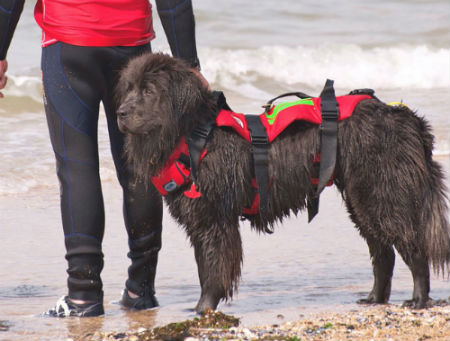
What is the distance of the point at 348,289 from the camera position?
4.77m

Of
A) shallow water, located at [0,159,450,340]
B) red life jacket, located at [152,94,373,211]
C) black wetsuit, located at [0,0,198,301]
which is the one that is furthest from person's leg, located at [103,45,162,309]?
red life jacket, located at [152,94,373,211]

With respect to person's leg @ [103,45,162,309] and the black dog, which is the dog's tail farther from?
person's leg @ [103,45,162,309]

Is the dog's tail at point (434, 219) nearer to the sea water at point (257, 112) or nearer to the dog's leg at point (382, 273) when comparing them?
the dog's leg at point (382, 273)

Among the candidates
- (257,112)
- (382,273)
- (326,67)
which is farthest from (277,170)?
(326,67)

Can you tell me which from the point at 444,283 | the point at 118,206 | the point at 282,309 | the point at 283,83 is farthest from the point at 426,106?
the point at 282,309

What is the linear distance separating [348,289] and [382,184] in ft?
3.19

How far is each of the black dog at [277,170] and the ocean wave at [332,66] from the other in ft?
30.8

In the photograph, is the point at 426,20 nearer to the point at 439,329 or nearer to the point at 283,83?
the point at 283,83

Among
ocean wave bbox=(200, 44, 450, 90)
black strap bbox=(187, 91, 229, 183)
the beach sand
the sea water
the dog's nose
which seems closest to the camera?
the beach sand

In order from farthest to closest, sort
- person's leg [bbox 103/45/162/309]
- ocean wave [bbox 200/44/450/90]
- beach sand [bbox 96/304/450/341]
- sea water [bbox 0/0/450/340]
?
ocean wave [bbox 200/44/450/90]
sea water [bbox 0/0/450/340]
person's leg [bbox 103/45/162/309]
beach sand [bbox 96/304/450/341]

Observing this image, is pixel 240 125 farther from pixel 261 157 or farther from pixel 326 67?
pixel 326 67

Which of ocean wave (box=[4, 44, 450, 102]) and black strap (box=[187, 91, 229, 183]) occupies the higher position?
ocean wave (box=[4, 44, 450, 102])

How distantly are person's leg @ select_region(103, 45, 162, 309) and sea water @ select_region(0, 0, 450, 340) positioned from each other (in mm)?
130

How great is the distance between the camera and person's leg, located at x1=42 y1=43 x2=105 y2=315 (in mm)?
3971
